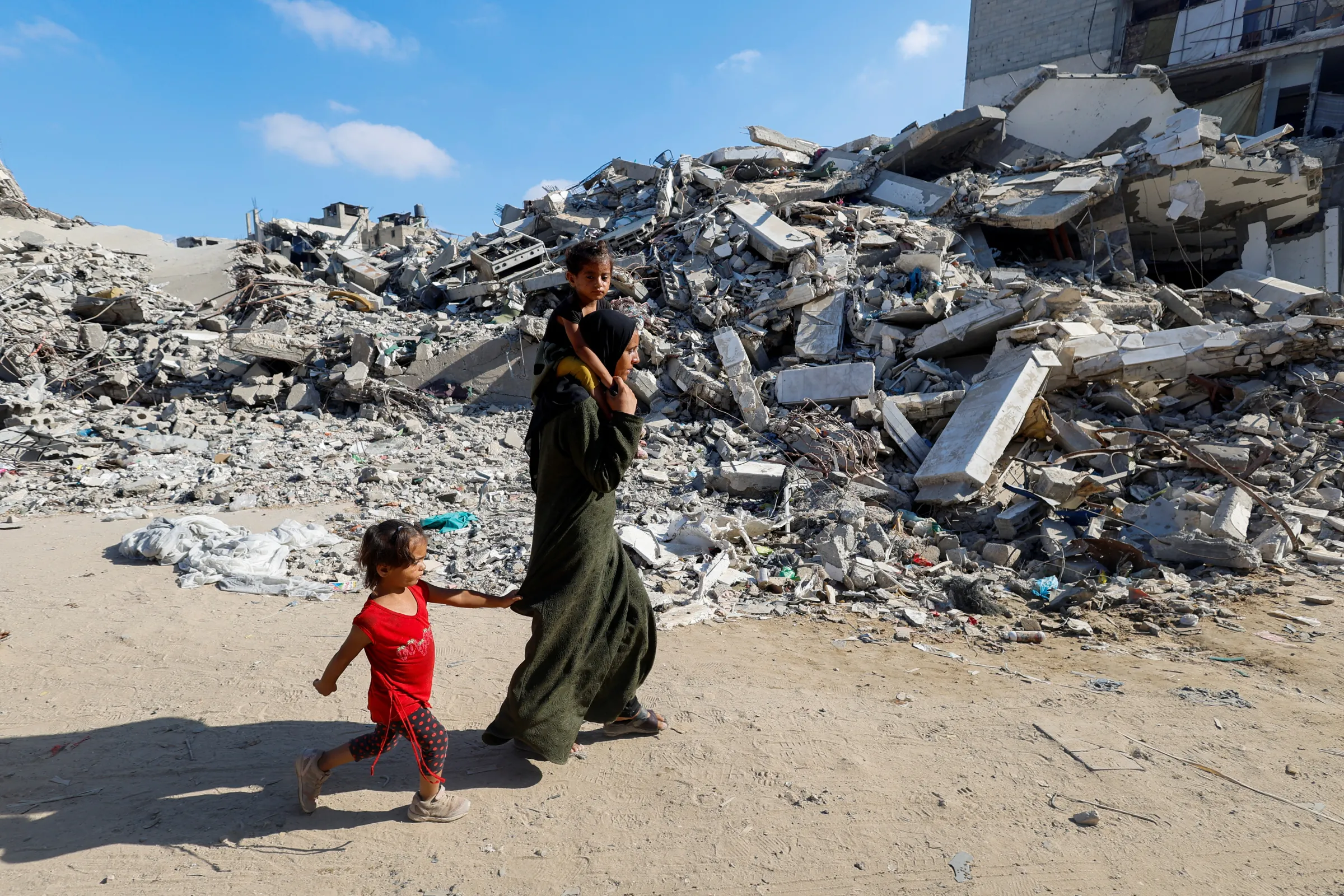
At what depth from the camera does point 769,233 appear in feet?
31.9

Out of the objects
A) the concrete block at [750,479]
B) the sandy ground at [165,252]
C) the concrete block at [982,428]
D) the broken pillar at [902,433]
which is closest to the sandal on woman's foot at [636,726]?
the concrete block at [750,479]

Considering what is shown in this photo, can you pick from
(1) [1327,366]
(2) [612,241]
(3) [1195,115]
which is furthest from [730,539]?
(3) [1195,115]

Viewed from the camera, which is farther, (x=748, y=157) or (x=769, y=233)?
(x=748, y=157)

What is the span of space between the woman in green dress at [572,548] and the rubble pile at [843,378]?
5.74 ft

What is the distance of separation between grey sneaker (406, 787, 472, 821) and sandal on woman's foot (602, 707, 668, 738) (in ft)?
1.90

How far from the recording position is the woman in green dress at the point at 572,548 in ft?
7.38

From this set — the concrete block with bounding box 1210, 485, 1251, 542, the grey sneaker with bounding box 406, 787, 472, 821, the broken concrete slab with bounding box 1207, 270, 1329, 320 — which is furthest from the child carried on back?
the broken concrete slab with bounding box 1207, 270, 1329, 320

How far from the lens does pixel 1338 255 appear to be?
39.7ft

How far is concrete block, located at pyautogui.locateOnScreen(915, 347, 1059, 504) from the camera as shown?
221 inches

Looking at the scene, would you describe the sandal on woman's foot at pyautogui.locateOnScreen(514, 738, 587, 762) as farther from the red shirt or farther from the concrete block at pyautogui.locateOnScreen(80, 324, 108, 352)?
the concrete block at pyautogui.locateOnScreen(80, 324, 108, 352)

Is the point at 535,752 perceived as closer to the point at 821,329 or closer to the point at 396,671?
the point at 396,671

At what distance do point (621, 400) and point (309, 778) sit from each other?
1.42 meters

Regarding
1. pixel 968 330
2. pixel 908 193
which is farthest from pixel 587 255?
pixel 908 193

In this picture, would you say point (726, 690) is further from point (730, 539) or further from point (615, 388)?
point (730, 539)
